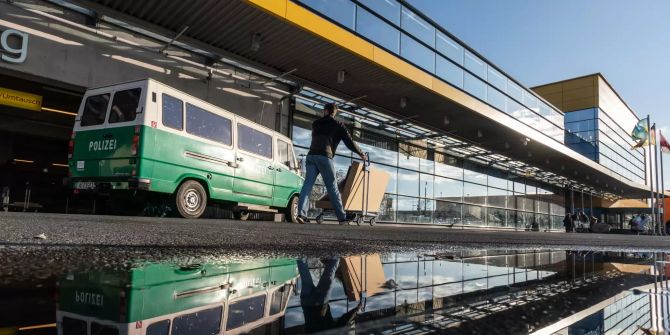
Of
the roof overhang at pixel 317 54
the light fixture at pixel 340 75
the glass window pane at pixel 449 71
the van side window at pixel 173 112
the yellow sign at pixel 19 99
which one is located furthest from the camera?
the glass window pane at pixel 449 71

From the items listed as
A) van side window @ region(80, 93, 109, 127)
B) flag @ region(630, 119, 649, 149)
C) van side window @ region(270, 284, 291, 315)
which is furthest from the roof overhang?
flag @ region(630, 119, 649, 149)

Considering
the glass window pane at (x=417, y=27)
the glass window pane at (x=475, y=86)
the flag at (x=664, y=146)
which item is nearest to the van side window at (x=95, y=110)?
the glass window pane at (x=417, y=27)

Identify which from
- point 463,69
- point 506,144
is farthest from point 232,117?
point 506,144

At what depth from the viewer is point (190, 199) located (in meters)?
7.45

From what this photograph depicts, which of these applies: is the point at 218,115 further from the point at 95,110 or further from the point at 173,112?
the point at 95,110

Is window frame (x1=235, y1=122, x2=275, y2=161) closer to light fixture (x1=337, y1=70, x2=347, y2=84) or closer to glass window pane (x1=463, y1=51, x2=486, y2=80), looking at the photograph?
light fixture (x1=337, y1=70, x2=347, y2=84)

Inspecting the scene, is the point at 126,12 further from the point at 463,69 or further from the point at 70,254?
the point at 463,69

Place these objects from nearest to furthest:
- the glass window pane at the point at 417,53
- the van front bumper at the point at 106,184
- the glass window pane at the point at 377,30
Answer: the van front bumper at the point at 106,184 → the glass window pane at the point at 377,30 → the glass window pane at the point at 417,53

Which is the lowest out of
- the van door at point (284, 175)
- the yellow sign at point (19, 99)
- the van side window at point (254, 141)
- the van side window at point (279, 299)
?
the van side window at point (279, 299)

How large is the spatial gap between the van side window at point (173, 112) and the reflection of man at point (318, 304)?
6.10 meters

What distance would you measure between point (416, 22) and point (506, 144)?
8.93m

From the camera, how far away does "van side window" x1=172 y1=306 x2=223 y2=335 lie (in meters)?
0.72

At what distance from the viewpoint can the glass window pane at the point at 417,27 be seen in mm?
12914

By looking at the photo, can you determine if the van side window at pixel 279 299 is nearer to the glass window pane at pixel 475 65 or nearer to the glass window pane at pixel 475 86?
the glass window pane at pixel 475 86
